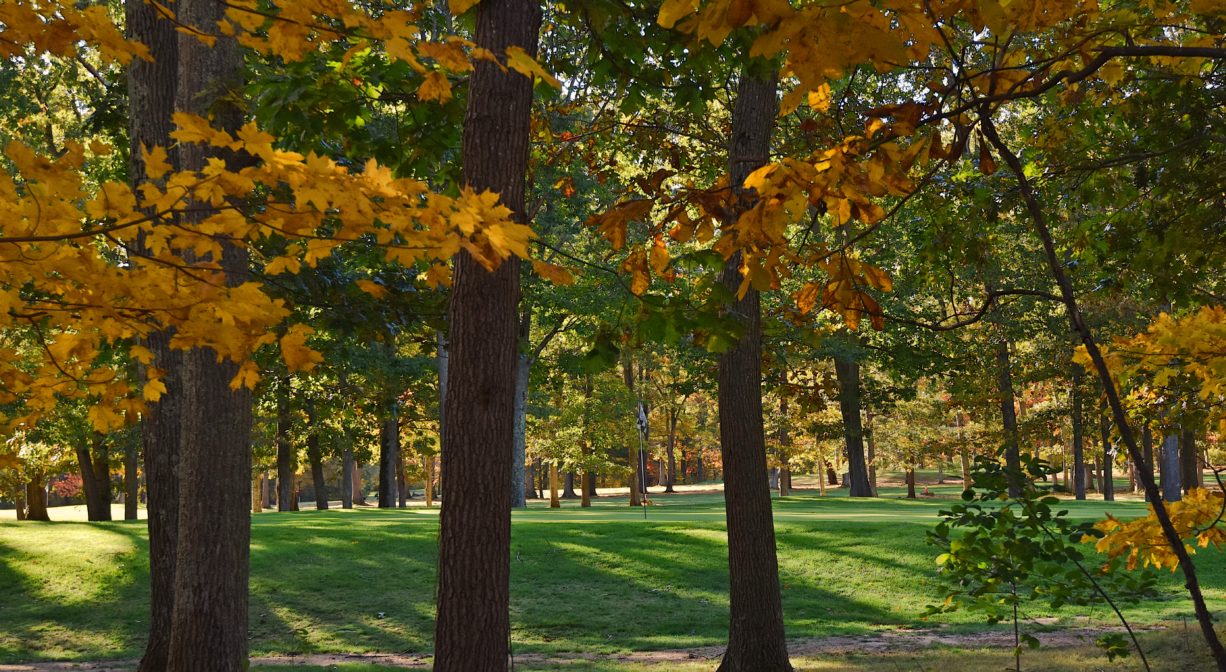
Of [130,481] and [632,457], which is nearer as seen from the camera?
[130,481]

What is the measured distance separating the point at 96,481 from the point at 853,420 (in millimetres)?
21365

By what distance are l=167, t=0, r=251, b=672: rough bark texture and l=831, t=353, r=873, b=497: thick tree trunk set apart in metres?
23.3

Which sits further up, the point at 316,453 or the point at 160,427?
the point at 160,427

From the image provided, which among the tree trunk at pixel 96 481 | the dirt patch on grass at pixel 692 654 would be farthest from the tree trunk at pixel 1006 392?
the tree trunk at pixel 96 481

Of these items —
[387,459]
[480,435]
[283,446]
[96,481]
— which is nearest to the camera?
[480,435]

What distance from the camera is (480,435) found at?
4.38 meters

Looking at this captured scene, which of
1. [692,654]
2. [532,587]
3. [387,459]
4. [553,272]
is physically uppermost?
[553,272]

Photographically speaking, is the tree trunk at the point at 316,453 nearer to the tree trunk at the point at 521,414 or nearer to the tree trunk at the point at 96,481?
the tree trunk at the point at 96,481

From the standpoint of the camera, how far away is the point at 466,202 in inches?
112

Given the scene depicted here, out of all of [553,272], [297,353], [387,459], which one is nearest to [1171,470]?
[387,459]

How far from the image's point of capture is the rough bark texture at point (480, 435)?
4.34 meters

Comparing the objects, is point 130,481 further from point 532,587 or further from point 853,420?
point 853,420

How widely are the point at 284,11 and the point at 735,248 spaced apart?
159cm

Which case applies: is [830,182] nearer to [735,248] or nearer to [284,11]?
[735,248]
